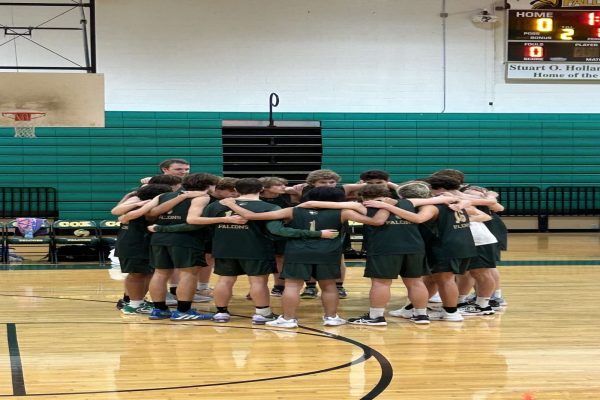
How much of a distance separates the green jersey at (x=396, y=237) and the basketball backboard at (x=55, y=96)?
830 cm

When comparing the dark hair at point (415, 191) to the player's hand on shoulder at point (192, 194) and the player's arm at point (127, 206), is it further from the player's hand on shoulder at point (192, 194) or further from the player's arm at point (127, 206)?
the player's arm at point (127, 206)

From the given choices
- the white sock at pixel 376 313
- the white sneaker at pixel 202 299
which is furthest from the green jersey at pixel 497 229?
the white sneaker at pixel 202 299

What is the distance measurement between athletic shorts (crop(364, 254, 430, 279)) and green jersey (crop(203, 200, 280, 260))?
100 cm

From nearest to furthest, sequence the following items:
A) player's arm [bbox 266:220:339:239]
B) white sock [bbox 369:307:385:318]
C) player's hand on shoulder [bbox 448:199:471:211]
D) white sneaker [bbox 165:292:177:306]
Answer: player's arm [bbox 266:220:339:239] < white sock [bbox 369:307:385:318] < player's hand on shoulder [bbox 448:199:471:211] < white sneaker [bbox 165:292:177:306]

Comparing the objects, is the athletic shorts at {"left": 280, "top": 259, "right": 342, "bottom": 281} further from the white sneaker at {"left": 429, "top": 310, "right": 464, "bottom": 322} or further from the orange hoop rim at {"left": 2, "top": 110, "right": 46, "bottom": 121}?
the orange hoop rim at {"left": 2, "top": 110, "right": 46, "bottom": 121}

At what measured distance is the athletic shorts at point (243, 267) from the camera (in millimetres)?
7734

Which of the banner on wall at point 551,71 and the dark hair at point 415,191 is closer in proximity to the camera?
the dark hair at point 415,191

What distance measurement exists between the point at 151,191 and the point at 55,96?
6848 mm

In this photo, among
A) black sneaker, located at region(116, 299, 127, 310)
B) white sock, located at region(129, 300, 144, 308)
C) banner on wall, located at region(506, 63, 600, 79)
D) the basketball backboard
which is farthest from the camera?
banner on wall, located at region(506, 63, 600, 79)

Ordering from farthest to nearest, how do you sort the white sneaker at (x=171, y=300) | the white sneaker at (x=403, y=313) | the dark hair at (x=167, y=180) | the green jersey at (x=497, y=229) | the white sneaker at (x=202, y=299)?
the white sneaker at (x=202, y=299) → the white sneaker at (x=171, y=300) → the green jersey at (x=497, y=229) → the dark hair at (x=167, y=180) → the white sneaker at (x=403, y=313)

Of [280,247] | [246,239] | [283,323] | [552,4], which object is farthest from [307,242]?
[552,4]

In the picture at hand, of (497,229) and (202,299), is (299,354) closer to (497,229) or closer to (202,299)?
(202,299)

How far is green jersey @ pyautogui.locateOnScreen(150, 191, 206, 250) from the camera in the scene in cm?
799

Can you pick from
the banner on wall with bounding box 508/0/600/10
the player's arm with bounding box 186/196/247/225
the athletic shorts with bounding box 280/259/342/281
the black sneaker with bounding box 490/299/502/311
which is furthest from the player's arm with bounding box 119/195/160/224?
the banner on wall with bounding box 508/0/600/10
